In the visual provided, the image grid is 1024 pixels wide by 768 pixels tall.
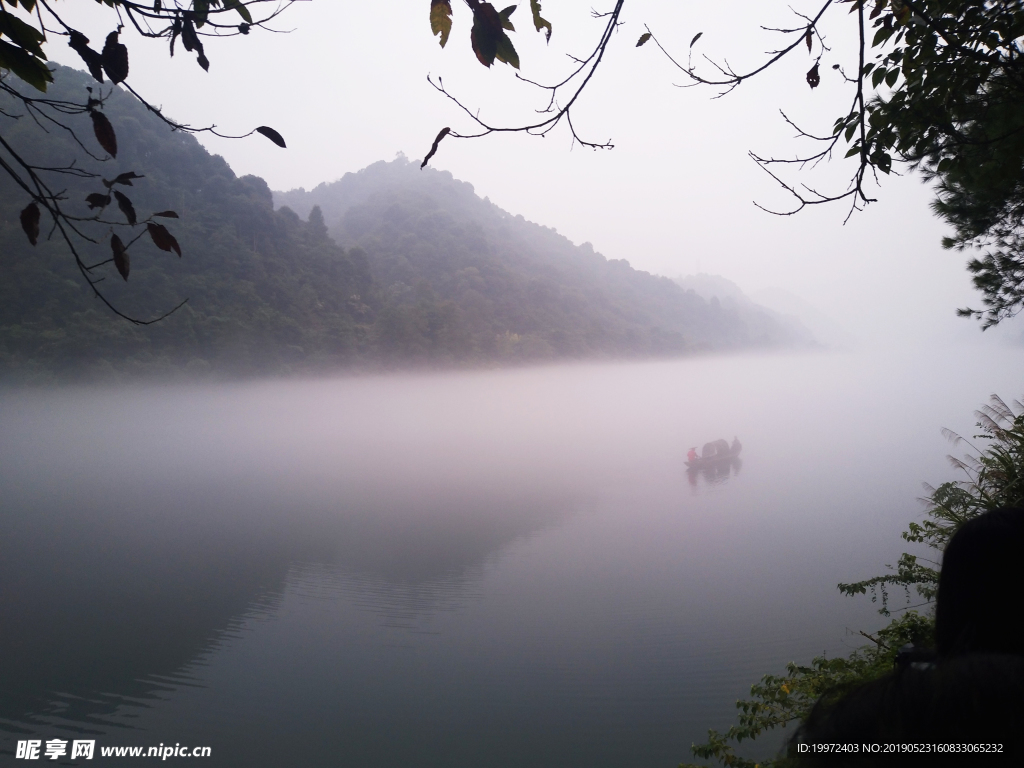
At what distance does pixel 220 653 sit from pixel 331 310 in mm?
29288

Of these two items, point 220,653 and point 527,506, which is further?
point 527,506

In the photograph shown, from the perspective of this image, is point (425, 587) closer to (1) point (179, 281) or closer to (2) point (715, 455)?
(2) point (715, 455)

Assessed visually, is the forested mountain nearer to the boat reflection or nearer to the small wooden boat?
the boat reflection

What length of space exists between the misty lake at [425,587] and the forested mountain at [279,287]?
3.86 meters

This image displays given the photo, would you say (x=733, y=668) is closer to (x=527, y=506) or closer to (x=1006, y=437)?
(x=1006, y=437)

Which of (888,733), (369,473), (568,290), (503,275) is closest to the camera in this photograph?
(888,733)

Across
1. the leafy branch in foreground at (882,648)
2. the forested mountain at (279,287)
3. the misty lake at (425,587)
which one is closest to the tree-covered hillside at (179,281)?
the forested mountain at (279,287)

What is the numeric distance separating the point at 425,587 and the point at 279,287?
26.4 meters

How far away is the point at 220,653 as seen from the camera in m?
5.34

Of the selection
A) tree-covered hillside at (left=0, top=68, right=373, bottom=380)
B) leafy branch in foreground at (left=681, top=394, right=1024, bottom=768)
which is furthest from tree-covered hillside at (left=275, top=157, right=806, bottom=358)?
leafy branch in foreground at (left=681, top=394, right=1024, bottom=768)

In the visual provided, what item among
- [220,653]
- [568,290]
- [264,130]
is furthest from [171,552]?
[568,290]

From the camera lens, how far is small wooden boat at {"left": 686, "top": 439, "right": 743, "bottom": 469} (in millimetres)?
13816

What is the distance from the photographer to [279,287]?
2933 centimetres

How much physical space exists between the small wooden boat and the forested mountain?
12841 mm
